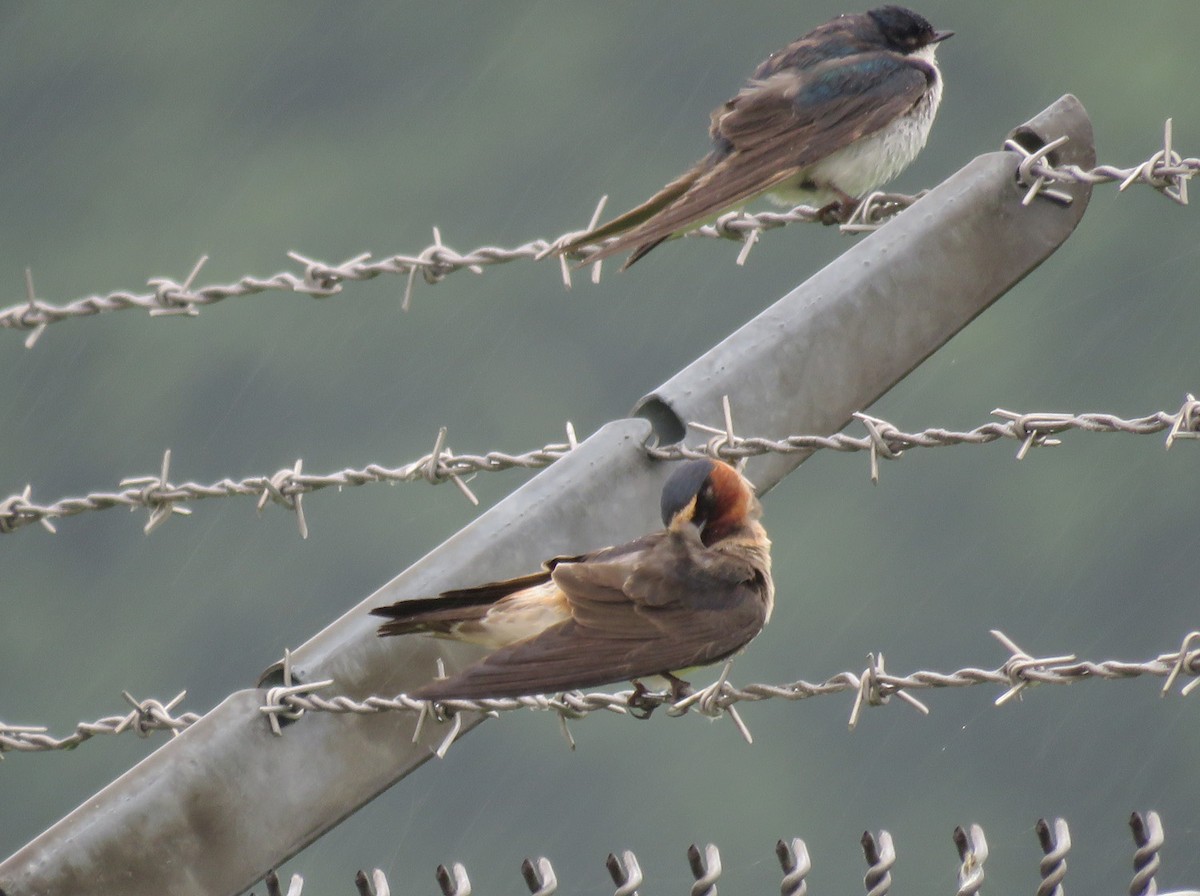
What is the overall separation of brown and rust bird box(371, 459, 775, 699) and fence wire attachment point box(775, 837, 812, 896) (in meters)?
0.37

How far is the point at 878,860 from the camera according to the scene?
1808 millimetres

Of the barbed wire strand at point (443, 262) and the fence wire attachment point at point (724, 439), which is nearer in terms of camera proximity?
the fence wire attachment point at point (724, 439)

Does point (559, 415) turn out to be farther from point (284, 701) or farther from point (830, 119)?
point (284, 701)

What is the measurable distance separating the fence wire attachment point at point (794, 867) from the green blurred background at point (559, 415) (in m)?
16.0

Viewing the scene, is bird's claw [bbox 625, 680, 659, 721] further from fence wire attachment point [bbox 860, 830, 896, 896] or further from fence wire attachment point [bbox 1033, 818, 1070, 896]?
fence wire attachment point [bbox 1033, 818, 1070, 896]

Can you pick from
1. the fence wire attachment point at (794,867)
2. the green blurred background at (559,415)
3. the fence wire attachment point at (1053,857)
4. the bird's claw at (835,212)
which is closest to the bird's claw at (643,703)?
the fence wire attachment point at (794,867)

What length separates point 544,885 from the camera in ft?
6.51

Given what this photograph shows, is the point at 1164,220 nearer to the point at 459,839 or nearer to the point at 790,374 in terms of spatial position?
the point at 459,839

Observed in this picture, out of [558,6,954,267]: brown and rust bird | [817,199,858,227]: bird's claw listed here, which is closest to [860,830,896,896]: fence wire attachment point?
[817,199,858,227]: bird's claw

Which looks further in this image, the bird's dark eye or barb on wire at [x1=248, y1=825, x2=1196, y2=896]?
the bird's dark eye

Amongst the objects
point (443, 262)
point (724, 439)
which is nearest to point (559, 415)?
point (443, 262)

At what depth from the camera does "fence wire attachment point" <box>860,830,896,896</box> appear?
1.79m

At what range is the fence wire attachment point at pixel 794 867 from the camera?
180 centimetres

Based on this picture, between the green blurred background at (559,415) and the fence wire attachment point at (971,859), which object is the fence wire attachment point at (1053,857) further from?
the green blurred background at (559,415)
